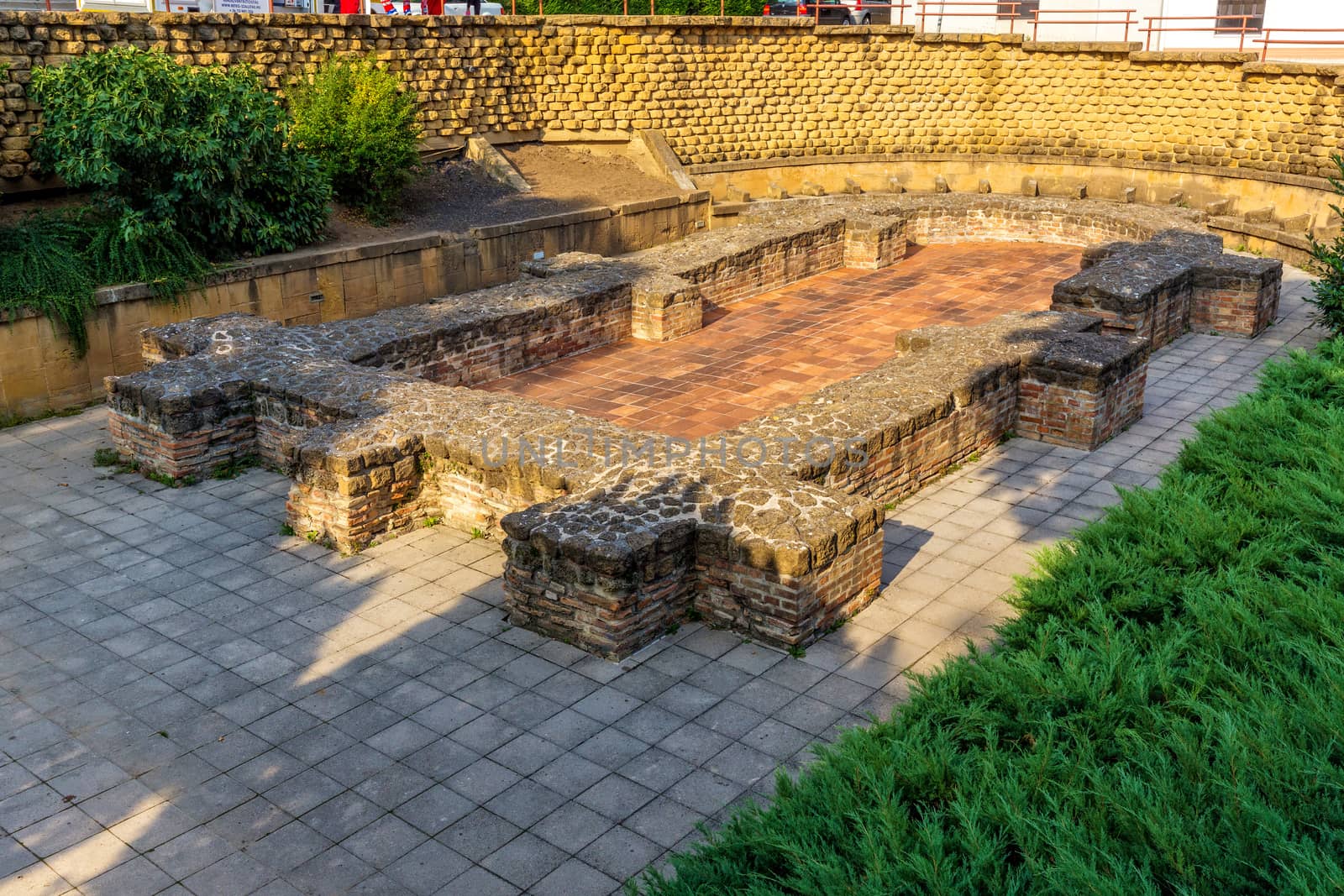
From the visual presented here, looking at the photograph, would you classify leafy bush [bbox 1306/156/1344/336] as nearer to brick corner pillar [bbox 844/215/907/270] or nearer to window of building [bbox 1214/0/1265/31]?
brick corner pillar [bbox 844/215/907/270]

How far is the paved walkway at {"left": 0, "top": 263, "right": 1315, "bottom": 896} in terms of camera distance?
5.14 m

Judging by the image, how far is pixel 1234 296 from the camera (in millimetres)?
13102

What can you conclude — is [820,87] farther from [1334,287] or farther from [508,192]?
[1334,287]

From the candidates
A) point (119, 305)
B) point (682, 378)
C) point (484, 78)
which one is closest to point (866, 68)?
point (484, 78)

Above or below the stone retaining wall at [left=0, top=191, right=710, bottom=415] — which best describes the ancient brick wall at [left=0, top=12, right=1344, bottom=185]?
above

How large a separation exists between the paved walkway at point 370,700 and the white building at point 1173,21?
15.5 meters

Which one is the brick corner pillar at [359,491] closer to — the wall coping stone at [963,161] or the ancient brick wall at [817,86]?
the ancient brick wall at [817,86]

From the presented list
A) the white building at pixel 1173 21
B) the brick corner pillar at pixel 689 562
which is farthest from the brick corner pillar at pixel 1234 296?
the brick corner pillar at pixel 689 562

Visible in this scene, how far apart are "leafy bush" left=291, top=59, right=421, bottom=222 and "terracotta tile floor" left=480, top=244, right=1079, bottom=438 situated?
5.40 meters

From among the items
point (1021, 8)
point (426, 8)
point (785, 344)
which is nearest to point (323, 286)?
point (785, 344)

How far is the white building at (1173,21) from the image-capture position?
68.6 feet

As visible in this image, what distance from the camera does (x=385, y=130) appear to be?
16.4 meters

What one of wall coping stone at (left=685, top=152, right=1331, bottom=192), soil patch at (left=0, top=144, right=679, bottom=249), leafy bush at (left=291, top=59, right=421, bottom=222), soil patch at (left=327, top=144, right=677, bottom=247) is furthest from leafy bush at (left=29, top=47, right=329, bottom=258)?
wall coping stone at (left=685, top=152, right=1331, bottom=192)

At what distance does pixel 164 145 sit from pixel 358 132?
3.78 metres
